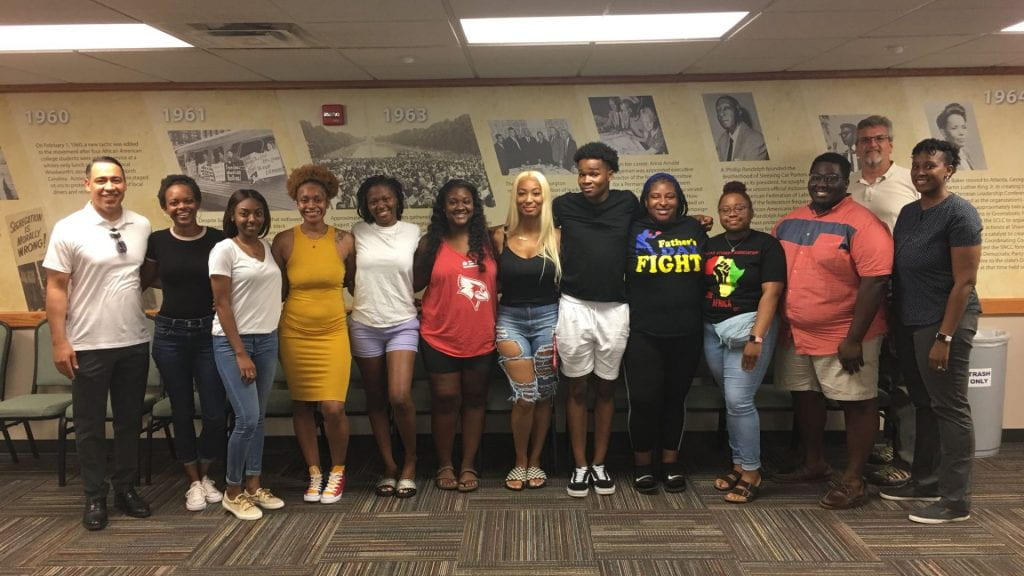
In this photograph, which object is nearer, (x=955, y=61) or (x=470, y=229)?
(x=470, y=229)

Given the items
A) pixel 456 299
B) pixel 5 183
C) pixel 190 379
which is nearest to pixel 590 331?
pixel 456 299

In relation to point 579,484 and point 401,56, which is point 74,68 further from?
point 579,484

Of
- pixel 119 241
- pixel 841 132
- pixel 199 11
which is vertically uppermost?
pixel 199 11

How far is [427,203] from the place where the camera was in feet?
12.7

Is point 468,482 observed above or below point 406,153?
below

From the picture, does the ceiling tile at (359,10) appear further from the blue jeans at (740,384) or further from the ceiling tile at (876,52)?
the ceiling tile at (876,52)

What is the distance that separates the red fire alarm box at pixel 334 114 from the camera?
374 cm

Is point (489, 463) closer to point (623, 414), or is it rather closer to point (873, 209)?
point (623, 414)

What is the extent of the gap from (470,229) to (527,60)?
105 cm

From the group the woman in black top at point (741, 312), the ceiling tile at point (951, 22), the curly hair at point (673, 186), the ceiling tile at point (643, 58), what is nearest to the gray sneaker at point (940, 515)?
the woman in black top at point (741, 312)

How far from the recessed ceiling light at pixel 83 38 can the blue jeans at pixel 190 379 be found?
132 cm


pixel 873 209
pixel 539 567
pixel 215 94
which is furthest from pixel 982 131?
pixel 215 94

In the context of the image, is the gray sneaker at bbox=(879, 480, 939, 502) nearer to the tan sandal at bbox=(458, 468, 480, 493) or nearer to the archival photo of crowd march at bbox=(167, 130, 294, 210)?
the tan sandal at bbox=(458, 468, 480, 493)

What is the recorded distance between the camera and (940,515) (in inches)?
107
